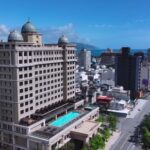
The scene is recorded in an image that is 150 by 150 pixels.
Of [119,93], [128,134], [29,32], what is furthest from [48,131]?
[119,93]

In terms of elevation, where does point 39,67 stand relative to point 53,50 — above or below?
below

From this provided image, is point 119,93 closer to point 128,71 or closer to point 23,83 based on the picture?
point 128,71

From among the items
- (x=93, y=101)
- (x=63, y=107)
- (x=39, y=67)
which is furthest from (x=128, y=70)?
(x=39, y=67)

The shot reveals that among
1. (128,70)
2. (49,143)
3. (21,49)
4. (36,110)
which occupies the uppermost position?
(21,49)

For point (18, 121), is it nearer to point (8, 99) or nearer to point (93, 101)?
point (8, 99)

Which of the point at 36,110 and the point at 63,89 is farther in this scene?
the point at 63,89

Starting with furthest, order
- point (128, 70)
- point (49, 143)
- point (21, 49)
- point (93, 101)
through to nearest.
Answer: point (128, 70)
point (93, 101)
point (21, 49)
point (49, 143)

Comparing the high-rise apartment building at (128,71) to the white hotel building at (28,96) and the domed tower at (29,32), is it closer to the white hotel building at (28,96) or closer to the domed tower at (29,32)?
the white hotel building at (28,96)
